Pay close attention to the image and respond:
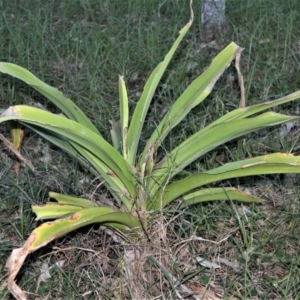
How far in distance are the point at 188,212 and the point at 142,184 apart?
10.4 inches

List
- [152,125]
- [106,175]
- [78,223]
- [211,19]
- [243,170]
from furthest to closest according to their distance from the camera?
[211,19] → [152,125] → [106,175] → [243,170] → [78,223]

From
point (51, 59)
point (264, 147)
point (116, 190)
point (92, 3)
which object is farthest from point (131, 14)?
point (116, 190)

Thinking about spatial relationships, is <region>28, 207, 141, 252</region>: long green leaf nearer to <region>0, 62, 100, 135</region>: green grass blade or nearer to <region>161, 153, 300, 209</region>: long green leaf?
<region>161, 153, 300, 209</region>: long green leaf

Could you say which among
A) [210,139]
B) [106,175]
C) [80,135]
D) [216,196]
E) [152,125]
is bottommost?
[152,125]

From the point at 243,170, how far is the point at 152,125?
1.00m

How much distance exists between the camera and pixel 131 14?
4207 mm

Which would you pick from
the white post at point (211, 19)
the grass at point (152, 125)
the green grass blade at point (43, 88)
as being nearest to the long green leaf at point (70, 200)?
the grass at point (152, 125)

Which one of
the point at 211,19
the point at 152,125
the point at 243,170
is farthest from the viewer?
the point at 211,19

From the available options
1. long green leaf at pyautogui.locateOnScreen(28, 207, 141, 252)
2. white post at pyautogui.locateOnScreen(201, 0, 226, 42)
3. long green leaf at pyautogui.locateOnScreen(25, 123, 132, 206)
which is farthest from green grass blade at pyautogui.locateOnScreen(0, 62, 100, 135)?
white post at pyautogui.locateOnScreen(201, 0, 226, 42)

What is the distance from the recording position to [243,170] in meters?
2.17

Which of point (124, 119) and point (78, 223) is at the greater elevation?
point (124, 119)

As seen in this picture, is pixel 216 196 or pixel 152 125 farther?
pixel 152 125

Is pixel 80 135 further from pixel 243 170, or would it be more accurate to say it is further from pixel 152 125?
pixel 152 125

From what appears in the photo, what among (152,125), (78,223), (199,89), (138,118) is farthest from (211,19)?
(78,223)
